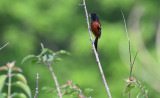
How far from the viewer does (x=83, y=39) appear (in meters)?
13.4

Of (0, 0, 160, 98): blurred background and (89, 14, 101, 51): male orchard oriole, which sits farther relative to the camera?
(0, 0, 160, 98): blurred background

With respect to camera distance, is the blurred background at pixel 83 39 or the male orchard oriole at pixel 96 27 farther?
the blurred background at pixel 83 39

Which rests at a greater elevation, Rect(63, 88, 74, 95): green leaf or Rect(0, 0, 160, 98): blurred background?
Rect(0, 0, 160, 98): blurred background

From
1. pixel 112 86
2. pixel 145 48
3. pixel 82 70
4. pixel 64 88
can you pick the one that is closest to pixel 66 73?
pixel 82 70

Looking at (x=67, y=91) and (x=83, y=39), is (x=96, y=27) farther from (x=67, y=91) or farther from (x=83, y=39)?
(x=83, y=39)

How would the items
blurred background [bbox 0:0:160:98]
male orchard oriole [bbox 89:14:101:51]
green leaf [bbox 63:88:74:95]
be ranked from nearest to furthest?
green leaf [bbox 63:88:74:95] < male orchard oriole [bbox 89:14:101:51] < blurred background [bbox 0:0:160:98]

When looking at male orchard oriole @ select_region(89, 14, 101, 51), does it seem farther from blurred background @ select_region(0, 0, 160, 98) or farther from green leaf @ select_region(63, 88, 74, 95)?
blurred background @ select_region(0, 0, 160, 98)

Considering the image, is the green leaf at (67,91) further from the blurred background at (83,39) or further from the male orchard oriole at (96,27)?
the blurred background at (83,39)

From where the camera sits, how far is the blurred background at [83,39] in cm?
1321

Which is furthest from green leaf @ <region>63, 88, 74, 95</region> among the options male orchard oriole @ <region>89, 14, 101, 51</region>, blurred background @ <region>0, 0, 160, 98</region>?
blurred background @ <region>0, 0, 160, 98</region>

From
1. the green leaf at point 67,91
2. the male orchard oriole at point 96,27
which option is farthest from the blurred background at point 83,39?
the green leaf at point 67,91

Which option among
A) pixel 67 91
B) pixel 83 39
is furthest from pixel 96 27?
pixel 83 39

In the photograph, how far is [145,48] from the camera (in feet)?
44.1

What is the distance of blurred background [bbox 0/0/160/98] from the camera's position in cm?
1321
